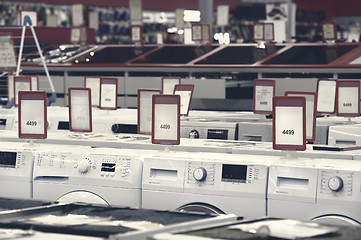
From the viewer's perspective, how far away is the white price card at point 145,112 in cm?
505

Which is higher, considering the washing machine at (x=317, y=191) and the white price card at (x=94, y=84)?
the white price card at (x=94, y=84)

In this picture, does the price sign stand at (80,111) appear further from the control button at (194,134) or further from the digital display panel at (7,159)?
the control button at (194,134)

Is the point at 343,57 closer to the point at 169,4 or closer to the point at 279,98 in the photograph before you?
the point at 279,98

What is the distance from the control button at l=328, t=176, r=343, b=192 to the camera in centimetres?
354

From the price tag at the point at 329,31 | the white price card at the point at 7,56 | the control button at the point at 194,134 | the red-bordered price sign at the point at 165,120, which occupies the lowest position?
the control button at the point at 194,134

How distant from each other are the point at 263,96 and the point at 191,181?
2.74 meters

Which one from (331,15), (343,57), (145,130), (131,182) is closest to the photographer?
(131,182)

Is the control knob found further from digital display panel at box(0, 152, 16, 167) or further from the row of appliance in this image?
digital display panel at box(0, 152, 16, 167)

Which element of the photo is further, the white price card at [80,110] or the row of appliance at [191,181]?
the white price card at [80,110]

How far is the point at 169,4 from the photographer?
19.4m

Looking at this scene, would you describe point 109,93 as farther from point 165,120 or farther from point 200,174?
point 200,174

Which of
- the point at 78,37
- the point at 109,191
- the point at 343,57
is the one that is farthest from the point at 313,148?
the point at 78,37

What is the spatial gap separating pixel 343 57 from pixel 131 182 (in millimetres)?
5107

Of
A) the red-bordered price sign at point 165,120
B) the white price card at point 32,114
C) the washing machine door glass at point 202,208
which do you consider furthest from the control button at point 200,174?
the white price card at point 32,114
